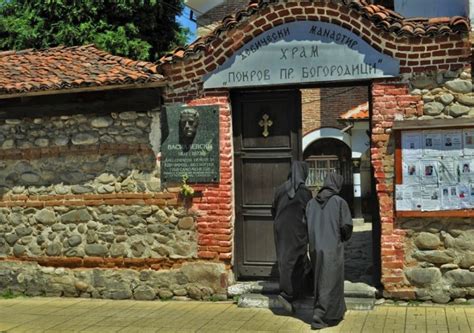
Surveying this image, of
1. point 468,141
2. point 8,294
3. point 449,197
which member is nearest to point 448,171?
point 449,197

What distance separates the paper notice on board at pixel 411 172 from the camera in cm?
720

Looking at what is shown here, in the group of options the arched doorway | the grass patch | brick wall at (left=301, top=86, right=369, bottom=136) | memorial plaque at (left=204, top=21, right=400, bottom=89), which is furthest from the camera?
brick wall at (left=301, top=86, right=369, bottom=136)

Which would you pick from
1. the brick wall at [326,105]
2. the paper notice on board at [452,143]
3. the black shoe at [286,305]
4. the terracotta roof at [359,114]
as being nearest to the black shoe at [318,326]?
the black shoe at [286,305]

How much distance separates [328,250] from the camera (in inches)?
259

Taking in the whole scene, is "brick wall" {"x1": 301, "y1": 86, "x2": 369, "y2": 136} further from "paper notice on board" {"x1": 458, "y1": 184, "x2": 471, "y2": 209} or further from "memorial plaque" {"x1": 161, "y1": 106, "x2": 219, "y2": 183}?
"paper notice on board" {"x1": 458, "y1": 184, "x2": 471, "y2": 209}

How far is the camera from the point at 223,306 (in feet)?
25.1

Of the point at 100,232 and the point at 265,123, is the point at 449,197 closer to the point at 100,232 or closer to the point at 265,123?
the point at 265,123

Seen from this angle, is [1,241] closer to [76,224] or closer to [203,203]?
[76,224]

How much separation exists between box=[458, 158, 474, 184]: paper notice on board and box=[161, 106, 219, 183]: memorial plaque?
10.5ft

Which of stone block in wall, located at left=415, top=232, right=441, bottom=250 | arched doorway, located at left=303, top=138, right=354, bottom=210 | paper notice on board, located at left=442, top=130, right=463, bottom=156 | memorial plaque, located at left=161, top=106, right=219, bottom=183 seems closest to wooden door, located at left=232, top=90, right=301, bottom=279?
memorial plaque, located at left=161, top=106, right=219, bottom=183

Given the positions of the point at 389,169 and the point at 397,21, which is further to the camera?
the point at 389,169

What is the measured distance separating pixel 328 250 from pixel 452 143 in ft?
7.01

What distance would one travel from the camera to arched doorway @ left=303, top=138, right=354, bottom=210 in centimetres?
2280

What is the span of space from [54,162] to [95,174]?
0.73 meters
